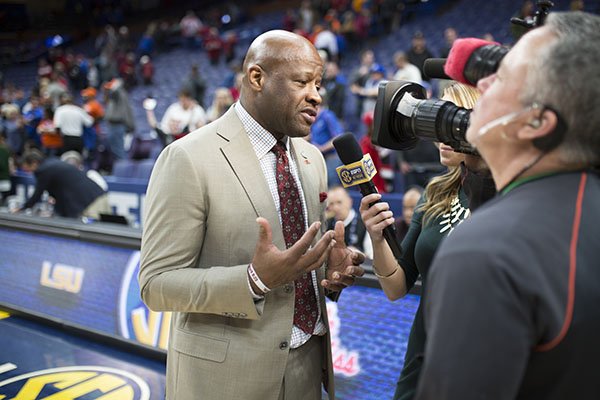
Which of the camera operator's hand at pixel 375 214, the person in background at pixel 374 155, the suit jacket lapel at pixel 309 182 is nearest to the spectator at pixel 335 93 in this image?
the person in background at pixel 374 155

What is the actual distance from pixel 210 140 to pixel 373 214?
51 centimetres

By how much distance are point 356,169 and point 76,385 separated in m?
2.40

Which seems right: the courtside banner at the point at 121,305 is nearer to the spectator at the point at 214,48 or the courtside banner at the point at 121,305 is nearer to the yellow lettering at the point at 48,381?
the yellow lettering at the point at 48,381

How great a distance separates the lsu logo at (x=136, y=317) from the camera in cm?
372

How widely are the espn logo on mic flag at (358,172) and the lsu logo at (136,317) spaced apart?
219cm

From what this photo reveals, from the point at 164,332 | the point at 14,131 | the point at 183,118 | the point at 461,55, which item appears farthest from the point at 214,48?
the point at 461,55

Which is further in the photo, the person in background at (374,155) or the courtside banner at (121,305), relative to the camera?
the person in background at (374,155)

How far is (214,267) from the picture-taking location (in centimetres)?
171

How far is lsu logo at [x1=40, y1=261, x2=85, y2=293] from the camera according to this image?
4207 millimetres

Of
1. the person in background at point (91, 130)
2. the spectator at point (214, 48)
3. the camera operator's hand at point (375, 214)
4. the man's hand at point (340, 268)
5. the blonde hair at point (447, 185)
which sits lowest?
the person in background at point (91, 130)

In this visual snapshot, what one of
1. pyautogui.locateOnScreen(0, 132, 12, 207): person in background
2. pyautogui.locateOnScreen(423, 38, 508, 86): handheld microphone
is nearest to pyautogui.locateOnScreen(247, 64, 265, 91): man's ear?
pyautogui.locateOnScreen(423, 38, 508, 86): handheld microphone

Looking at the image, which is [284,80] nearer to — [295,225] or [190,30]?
[295,225]

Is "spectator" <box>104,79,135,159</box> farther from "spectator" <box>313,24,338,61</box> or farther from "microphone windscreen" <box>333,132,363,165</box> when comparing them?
"microphone windscreen" <box>333,132,363,165</box>

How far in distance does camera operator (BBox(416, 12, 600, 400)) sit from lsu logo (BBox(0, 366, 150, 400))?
272 centimetres
